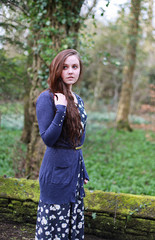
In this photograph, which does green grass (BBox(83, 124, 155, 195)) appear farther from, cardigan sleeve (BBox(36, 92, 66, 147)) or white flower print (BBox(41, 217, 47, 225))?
cardigan sleeve (BBox(36, 92, 66, 147))

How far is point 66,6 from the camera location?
3.76 m

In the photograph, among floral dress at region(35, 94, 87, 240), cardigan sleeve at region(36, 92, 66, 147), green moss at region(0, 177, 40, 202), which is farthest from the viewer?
green moss at region(0, 177, 40, 202)

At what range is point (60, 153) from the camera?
76.2 inches

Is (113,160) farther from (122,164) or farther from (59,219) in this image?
(59,219)

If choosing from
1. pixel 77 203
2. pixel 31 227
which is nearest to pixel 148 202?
pixel 77 203

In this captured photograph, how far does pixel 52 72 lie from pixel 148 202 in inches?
77.8

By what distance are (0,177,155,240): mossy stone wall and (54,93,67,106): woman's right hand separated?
5.19 feet

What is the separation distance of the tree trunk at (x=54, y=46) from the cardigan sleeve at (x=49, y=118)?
2148 mm

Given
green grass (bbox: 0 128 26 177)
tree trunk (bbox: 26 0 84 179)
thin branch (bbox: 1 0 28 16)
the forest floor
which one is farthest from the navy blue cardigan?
green grass (bbox: 0 128 26 177)

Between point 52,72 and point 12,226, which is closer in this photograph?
point 52,72

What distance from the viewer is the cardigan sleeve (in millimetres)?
1746

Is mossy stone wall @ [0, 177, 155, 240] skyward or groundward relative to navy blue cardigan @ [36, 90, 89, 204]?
groundward

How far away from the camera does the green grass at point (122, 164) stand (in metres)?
4.58

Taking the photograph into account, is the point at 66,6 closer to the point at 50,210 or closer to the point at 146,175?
the point at 50,210
